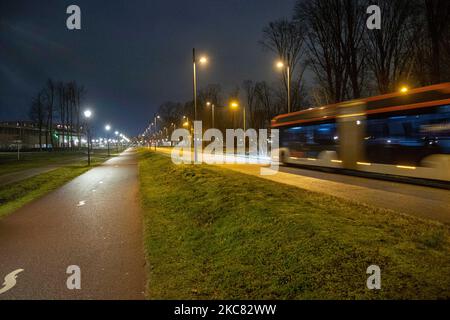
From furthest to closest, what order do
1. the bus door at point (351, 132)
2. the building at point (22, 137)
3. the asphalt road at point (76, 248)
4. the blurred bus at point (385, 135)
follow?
1. the building at point (22, 137)
2. the bus door at point (351, 132)
3. the blurred bus at point (385, 135)
4. the asphalt road at point (76, 248)

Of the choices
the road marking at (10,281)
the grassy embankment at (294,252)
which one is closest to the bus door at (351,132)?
the grassy embankment at (294,252)

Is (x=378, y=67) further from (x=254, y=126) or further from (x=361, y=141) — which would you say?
(x=254, y=126)

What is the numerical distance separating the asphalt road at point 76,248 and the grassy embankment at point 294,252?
0.43 metres

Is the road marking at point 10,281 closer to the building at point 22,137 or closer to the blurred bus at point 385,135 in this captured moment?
the blurred bus at point 385,135

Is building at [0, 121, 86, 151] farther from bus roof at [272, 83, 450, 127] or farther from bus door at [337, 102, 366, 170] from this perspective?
bus door at [337, 102, 366, 170]

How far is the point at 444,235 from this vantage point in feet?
21.9

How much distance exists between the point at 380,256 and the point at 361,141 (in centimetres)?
1281

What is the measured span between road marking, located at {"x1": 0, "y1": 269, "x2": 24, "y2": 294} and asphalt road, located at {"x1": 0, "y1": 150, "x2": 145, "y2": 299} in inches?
3.2

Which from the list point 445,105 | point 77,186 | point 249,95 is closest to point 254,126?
point 249,95

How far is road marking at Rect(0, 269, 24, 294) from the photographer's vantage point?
6156 mm

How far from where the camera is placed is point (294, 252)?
636 cm

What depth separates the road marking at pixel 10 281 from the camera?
20.2ft

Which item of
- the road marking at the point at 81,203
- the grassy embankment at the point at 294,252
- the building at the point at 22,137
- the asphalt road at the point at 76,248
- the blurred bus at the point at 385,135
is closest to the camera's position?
the grassy embankment at the point at 294,252

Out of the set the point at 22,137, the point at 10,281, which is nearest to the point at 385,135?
the point at 10,281
